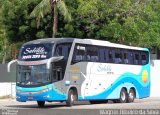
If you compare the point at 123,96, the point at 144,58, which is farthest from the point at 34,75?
the point at 144,58

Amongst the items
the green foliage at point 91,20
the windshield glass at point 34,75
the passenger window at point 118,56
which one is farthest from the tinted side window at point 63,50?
the green foliage at point 91,20

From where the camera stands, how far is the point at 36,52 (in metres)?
24.9

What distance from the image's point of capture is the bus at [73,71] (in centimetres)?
2469

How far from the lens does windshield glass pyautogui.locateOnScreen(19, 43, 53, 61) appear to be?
81.0 feet

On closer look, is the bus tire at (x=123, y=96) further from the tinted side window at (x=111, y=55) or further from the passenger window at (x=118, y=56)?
the tinted side window at (x=111, y=55)

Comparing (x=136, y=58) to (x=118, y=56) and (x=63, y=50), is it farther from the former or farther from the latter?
(x=63, y=50)

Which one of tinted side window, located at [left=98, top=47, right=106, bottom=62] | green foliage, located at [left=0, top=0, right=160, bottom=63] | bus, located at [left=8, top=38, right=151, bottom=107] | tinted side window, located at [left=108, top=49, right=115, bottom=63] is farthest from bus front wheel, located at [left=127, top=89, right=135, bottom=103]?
green foliage, located at [left=0, top=0, right=160, bottom=63]

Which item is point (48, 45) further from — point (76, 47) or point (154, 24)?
point (154, 24)

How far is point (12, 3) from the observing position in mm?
40562

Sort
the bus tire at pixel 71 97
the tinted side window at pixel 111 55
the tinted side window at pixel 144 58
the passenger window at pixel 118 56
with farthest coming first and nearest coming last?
the tinted side window at pixel 144 58, the passenger window at pixel 118 56, the tinted side window at pixel 111 55, the bus tire at pixel 71 97

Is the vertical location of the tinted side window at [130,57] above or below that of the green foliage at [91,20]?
below

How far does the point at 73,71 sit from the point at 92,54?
1.98 meters

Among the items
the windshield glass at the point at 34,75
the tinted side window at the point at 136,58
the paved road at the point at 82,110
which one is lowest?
the paved road at the point at 82,110

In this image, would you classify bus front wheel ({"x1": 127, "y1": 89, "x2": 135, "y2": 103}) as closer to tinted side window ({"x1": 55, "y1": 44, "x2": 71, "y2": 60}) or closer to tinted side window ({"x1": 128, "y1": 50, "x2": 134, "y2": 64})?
tinted side window ({"x1": 128, "y1": 50, "x2": 134, "y2": 64})
